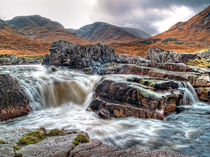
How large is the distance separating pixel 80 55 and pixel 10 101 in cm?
1464

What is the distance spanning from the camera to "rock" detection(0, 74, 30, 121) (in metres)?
6.97

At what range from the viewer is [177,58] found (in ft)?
70.7

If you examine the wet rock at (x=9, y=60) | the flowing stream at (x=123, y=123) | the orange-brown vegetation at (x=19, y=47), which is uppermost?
the orange-brown vegetation at (x=19, y=47)

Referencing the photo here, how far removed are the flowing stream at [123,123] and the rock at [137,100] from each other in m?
0.41

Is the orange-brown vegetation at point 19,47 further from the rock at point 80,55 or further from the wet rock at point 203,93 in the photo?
the wet rock at point 203,93

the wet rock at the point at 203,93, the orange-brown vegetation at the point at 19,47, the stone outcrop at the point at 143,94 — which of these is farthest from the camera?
the orange-brown vegetation at the point at 19,47

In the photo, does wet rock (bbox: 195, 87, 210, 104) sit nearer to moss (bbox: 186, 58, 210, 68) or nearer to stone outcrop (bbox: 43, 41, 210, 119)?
stone outcrop (bbox: 43, 41, 210, 119)

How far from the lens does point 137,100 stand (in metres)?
7.97

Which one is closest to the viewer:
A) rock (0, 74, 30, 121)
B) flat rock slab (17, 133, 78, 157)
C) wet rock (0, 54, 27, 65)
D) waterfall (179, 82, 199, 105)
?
flat rock slab (17, 133, 78, 157)

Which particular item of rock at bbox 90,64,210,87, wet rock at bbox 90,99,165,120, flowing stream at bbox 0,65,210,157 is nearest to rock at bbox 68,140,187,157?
flowing stream at bbox 0,65,210,157

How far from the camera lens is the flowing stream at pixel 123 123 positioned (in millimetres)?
5212

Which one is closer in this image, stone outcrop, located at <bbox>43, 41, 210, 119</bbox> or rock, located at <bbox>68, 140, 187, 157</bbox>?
rock, located at <bbox>68, 140, 187, 157</bbox>

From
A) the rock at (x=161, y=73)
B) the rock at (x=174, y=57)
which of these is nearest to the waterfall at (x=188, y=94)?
the rock at (x=161, y=73)

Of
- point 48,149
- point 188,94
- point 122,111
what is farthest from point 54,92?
point 188,94
